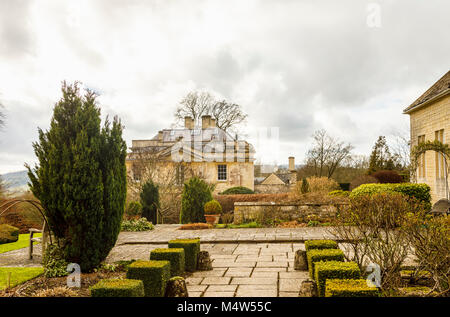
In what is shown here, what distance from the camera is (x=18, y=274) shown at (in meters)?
5.71

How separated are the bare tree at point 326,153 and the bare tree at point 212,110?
7.54 metres

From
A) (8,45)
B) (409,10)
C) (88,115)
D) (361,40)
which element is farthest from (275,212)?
(8,45)

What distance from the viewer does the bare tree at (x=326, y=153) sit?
100 feet

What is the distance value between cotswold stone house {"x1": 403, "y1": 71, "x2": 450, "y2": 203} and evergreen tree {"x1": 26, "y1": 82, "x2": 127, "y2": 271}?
466 inches

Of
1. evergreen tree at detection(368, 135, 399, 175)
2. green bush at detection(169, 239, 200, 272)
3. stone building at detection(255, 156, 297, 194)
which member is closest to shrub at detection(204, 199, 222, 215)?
green bush at detection(169, 239, 200, 272)

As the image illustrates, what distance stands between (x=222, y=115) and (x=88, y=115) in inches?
1171

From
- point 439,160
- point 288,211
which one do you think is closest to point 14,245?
point 288,211

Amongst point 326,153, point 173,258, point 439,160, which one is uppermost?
point 326,153

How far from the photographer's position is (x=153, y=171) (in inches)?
715

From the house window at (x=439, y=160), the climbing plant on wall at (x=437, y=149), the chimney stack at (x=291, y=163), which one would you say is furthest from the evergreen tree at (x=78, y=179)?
the chimney stack at (x=291, y=163)

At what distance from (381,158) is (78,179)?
855 inches

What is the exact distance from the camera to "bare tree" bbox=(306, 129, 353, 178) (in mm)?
30609

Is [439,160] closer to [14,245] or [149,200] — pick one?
[149,200]

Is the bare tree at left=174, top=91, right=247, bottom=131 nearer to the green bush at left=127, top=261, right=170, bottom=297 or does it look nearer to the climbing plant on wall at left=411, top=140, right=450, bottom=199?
the climbing plant on wall at left=411, top=140, right=450, bottom=199
